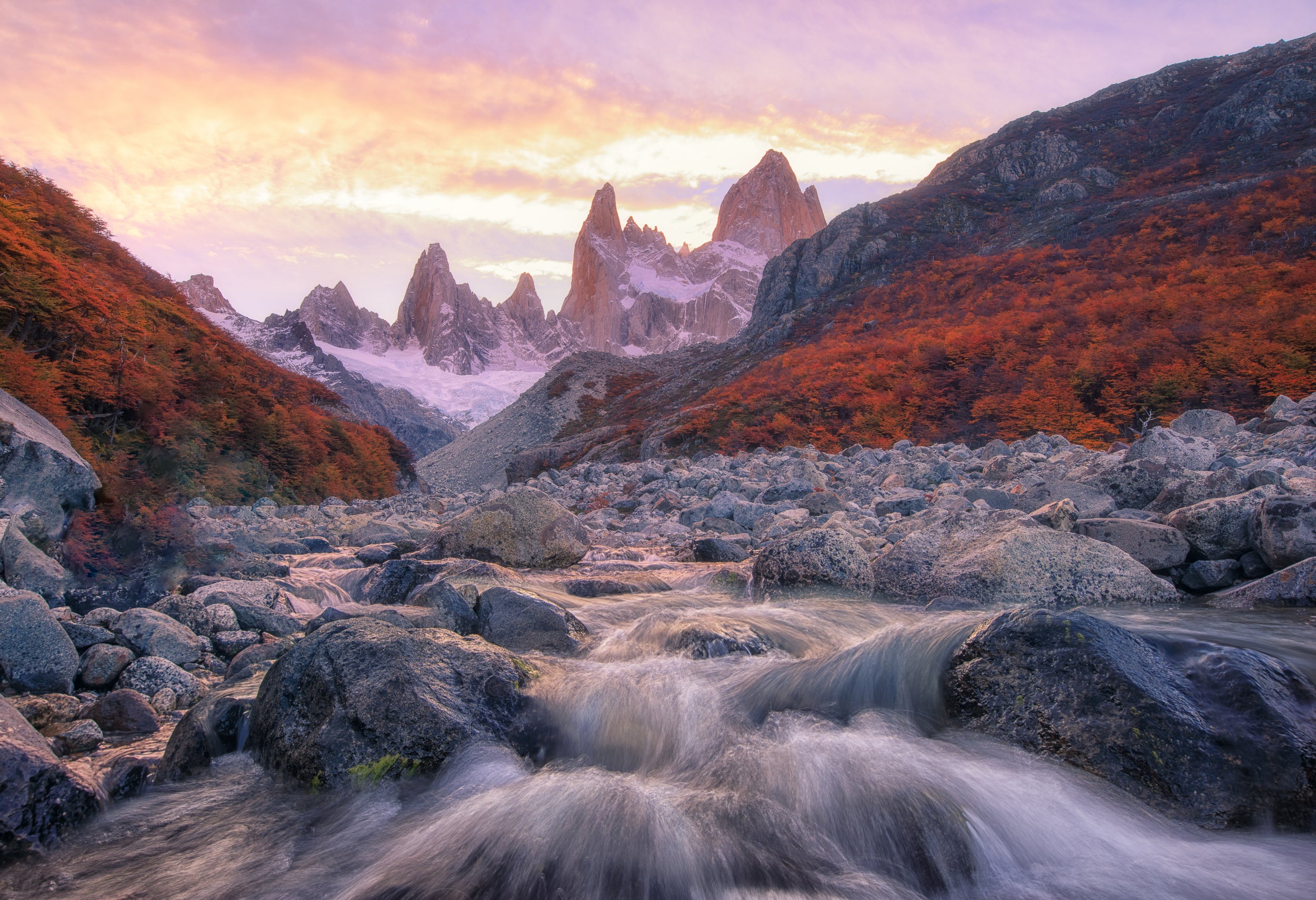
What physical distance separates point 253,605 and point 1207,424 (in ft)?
57.3

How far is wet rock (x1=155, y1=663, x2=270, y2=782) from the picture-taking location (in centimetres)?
337

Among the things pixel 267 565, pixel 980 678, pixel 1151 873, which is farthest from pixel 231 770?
pixel 267 565

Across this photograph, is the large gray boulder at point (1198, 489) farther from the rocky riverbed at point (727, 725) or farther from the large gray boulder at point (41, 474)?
the large gray boulder at point (41, 474)

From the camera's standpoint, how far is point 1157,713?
276cm

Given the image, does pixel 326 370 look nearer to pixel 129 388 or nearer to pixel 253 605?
pixel 129 388

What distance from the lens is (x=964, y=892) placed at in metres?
2.39

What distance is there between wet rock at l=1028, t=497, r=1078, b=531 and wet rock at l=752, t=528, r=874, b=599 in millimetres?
1778

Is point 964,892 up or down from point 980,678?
down

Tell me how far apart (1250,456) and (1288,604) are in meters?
5.63

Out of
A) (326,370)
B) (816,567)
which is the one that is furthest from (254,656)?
(326,370)

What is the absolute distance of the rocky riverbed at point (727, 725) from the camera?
100 inches

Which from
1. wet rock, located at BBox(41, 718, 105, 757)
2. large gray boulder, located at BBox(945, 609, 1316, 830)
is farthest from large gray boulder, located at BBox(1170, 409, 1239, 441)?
wet rock, located at BBox(41, 718, 105, 757)

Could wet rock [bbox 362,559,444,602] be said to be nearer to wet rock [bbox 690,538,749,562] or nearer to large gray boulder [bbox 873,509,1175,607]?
wet rock [bbox 690,538,749,562]

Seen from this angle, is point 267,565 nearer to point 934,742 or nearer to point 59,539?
point 59,539
